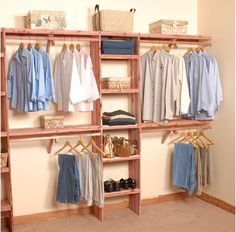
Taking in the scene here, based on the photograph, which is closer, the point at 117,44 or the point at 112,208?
the point at 117,44

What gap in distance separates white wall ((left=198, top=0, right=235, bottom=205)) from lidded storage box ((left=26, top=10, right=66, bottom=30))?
175 cm

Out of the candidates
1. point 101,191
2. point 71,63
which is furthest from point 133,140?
point 71,63

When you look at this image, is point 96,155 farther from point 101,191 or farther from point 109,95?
point 109,95

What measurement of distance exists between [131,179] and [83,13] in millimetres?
1894

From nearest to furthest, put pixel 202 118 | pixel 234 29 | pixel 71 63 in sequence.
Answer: pixel 71 63 → pixel 234 29 → pixel 202 118

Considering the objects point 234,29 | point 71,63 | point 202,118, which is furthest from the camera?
point 202,118

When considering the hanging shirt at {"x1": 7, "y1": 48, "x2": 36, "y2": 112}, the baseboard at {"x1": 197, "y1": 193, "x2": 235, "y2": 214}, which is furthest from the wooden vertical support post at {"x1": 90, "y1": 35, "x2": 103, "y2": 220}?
the baseboard at {"x1": 197, "y1": 193, "x2": 235, "y2": 214}

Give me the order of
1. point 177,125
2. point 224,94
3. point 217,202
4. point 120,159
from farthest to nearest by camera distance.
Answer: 1. point 177,125
2. point 217,202
3. point 224,94
4. point 120,159

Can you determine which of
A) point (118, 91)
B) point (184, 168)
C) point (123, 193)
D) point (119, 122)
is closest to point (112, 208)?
point (123, 193)

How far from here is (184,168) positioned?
4145 millimetres

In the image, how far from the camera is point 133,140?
157 inches

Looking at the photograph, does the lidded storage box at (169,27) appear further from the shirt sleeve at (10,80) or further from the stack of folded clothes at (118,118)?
the shirt sleeve at (10,80)

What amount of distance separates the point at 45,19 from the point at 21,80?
64 cm

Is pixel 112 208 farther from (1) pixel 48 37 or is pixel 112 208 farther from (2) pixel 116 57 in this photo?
(1) pixel 48 37
